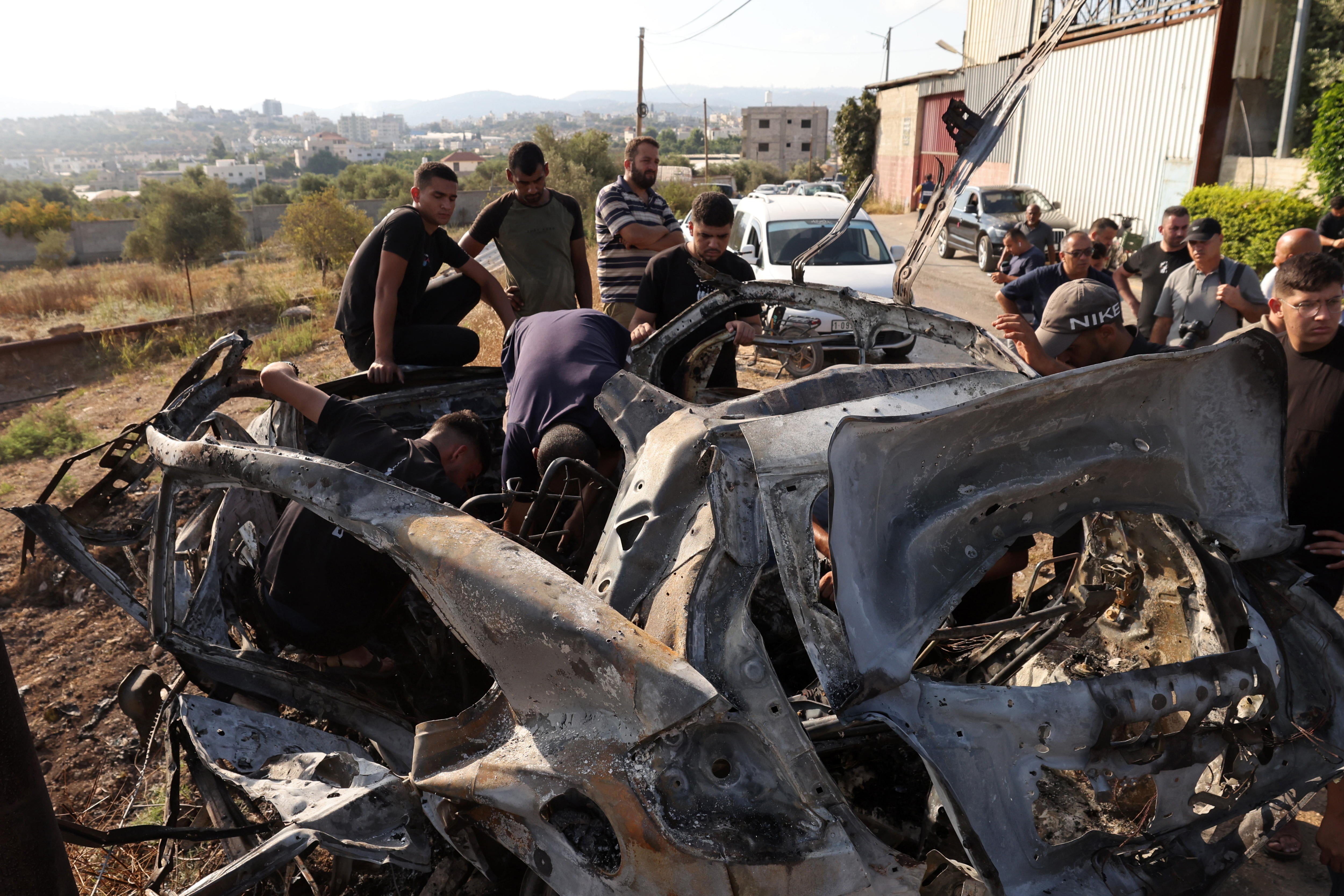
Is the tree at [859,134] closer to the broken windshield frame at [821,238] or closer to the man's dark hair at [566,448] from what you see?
the broken windshield frame at [821,238]

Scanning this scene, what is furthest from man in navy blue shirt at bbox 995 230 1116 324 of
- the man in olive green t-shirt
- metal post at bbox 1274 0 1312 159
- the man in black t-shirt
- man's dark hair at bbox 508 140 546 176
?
metal post at bbox 1274 0 1312 159

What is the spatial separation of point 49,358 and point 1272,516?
47.0ft

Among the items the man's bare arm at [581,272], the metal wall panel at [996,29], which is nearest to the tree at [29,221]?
the metal wall panel at [996,29]

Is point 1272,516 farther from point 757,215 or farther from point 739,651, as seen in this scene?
point 757,215

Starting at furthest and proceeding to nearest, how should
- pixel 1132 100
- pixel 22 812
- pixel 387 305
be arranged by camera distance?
pixel 1132 100 → pixel 387 305 → pixel 22 812

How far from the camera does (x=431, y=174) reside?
4648 mm

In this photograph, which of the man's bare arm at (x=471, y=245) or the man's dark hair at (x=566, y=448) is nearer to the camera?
the man's dark hair at (x=566, y=448)

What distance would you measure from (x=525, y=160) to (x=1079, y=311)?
11.0 ft

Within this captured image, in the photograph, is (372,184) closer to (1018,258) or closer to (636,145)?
(1018,258)

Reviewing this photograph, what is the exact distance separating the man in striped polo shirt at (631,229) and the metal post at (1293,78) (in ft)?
48.3

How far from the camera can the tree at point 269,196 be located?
5688 centimetres

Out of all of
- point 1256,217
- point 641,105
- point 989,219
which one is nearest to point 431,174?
point 1256,217

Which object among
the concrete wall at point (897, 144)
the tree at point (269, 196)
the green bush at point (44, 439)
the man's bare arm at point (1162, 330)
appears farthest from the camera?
the tree at point (269, 196)

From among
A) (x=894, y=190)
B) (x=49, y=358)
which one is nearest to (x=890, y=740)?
(x=49, y=358)
